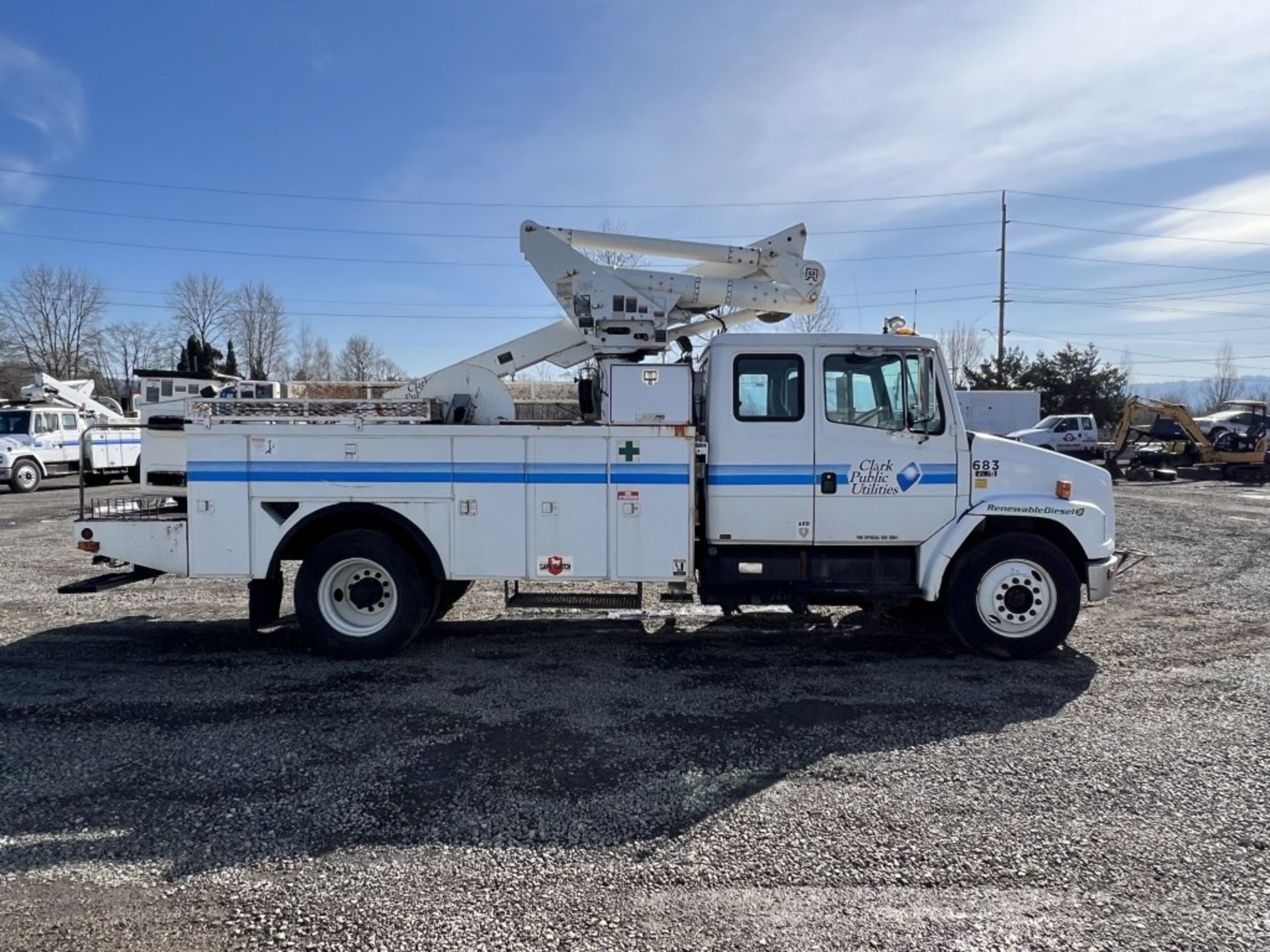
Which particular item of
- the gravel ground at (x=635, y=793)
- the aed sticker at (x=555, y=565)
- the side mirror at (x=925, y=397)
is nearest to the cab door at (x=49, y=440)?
the gravel ground at (x=635, y=793)

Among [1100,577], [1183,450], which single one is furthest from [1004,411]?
[1100,577]

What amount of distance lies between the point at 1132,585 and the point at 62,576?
12923 millimetres

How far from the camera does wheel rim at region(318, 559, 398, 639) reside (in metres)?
6.38

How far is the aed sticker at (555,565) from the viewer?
6.35 metres

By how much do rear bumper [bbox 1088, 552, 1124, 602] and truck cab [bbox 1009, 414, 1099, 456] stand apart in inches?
1097

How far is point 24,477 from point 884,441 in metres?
24.4

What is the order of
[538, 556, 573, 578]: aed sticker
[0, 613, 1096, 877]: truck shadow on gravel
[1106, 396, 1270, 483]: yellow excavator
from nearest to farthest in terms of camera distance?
[0, 613, 1096, 877]: truck shadow on gravel < [538, 556, 573, 578]: aed sticker < [1106, 396, 1270, 483]: yellow excavator

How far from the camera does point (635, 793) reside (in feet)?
13.3

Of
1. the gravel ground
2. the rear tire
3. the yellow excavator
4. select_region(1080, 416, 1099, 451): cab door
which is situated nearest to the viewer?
the gravel ground

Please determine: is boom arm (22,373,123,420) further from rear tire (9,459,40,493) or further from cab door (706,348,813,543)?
cab door (706,348,813,543)

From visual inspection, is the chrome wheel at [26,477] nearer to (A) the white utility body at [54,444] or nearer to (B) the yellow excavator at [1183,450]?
(A) the white utility body at [54,444]

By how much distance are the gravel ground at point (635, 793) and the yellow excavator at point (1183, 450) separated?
960 inches

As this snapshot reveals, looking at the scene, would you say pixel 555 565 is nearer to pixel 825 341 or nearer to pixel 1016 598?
pixel 825 341

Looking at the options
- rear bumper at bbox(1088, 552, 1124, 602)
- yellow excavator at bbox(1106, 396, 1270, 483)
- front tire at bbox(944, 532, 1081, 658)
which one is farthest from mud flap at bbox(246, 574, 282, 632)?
yellow excavator at bbox(1106, 396, 1270, 483)
